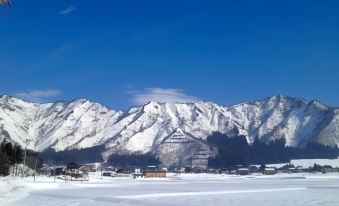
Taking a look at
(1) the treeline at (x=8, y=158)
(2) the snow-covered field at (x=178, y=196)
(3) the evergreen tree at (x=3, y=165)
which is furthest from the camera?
(1) the treeline at (x=8, y=158)

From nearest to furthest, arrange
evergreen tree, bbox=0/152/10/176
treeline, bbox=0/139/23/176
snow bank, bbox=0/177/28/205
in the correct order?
1. snow bank, bbox=0/177/28/205
2. evergreen tree, bbox=0/152/10/176
3. treeline, bbox=0/139/23/176

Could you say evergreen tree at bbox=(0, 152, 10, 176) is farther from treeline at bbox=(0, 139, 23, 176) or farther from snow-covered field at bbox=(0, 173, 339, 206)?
snow-covered field at bbox=(0, 173, 339, 206)

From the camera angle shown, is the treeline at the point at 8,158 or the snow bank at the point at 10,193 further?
the treeline at the point at 8,158

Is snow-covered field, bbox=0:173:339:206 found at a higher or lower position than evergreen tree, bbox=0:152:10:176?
lower

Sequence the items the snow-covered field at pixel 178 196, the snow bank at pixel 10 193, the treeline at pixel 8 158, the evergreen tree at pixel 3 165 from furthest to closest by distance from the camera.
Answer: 1. the treeline at pixel 8 158
2. the evergreen tree at pixel 3 165
3. the snow bank at pixel 10 193
4. the snow-covered field at pixel 178 196

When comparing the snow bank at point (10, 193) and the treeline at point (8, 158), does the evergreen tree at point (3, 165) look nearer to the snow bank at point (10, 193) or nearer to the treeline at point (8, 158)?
the treeline at point (8, 158)

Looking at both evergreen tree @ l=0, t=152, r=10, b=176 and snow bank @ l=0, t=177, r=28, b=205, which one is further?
evergreen tree @ l=0, t=152, r=10, b=176

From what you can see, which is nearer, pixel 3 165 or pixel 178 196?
pixel 178 196

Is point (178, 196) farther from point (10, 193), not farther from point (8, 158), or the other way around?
point (8, 158)

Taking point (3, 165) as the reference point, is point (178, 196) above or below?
below

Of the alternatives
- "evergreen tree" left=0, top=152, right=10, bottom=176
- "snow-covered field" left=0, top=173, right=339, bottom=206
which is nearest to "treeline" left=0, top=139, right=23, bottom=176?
"evergreen tree" left=0, top=152, right=10, bottom=176

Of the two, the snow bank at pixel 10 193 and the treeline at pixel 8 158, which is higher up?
the treeline at pixel 8 158

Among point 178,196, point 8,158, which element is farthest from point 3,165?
point 178,196

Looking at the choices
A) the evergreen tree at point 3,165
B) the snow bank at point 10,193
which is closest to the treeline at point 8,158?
the evergreen tree at point 3,165
